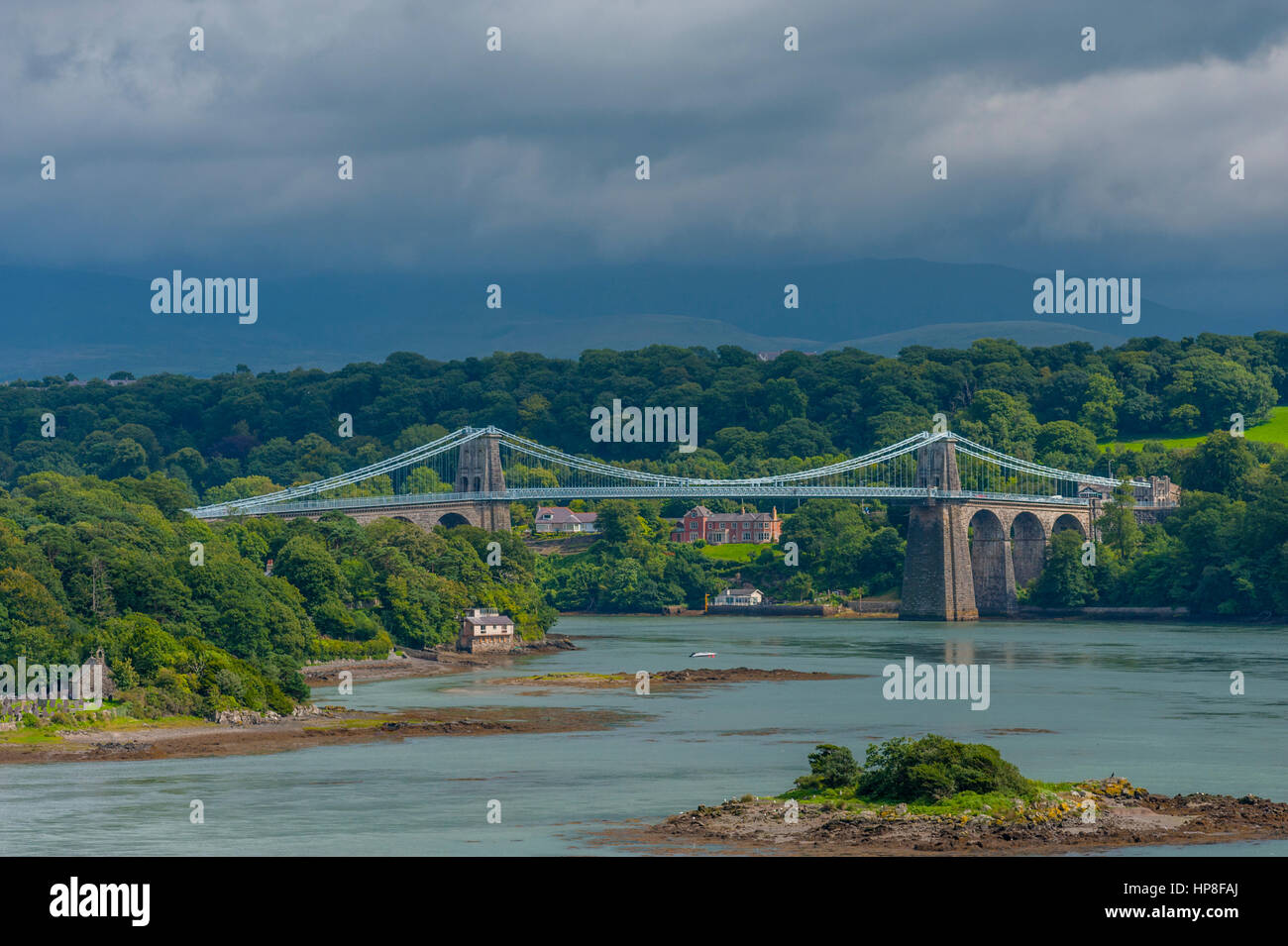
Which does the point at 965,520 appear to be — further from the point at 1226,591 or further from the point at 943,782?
the point at 943,782

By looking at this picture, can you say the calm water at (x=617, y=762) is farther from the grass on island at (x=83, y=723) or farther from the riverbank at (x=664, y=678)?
the grass on island at (x=83, y=723)

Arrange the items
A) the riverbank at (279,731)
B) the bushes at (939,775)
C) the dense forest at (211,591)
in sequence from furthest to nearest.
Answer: the dense forest at (211,591) < the riverbank at (279,731) < the bushes at (939,775)

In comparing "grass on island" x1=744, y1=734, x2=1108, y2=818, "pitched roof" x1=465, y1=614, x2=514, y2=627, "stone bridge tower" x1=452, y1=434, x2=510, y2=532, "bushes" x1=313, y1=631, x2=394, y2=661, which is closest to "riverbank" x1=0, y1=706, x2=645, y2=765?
"bushes" x1=313, y1=631, x2=394, y2=661

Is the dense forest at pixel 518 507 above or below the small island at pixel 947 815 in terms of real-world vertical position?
above

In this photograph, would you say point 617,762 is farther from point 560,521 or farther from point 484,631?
point 560,521

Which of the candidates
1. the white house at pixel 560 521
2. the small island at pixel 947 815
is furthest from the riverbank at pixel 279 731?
the white house at pixel 560 521

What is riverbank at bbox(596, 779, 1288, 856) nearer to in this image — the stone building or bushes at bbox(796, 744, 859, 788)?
bushes at bbox(796, 744, 859, 788)
